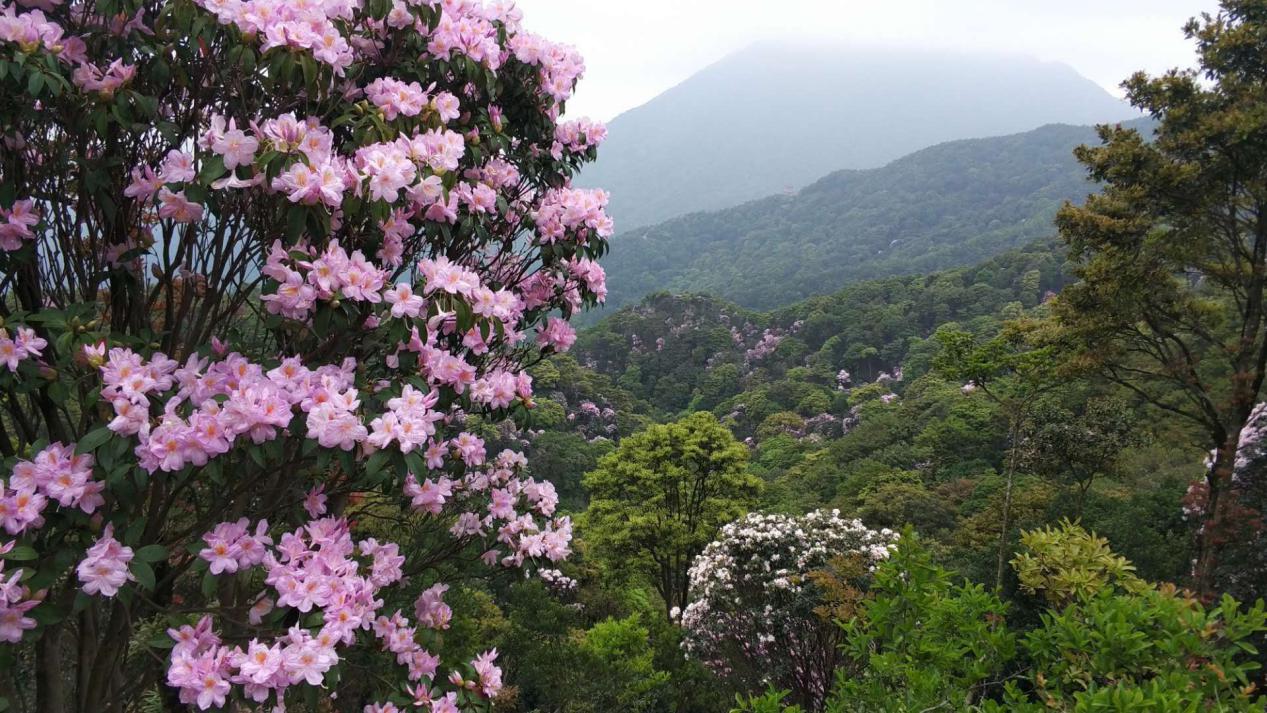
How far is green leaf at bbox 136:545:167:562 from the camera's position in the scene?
1.36 meters

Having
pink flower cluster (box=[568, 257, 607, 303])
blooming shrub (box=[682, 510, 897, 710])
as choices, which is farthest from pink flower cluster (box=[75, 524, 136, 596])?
blooming shrub (box=[682, 510, 897, 710])

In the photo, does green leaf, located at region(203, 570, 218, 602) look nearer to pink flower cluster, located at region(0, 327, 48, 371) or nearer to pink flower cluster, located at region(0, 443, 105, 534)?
pink flower cluster, located at region(0, 443, 105, 534)

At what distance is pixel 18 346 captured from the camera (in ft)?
4.59

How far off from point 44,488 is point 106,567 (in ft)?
0.68

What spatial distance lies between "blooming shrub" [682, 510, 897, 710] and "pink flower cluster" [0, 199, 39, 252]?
6523mm

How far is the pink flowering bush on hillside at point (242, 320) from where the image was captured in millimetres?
1387

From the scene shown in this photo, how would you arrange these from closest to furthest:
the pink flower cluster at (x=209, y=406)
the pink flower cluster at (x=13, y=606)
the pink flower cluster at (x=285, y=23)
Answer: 1. the pink flower cluster at (x=13, y=606)
2. the pink flower cluster at (x=209, y=406)
3. the pink flower cluster at (x=285, y=23)

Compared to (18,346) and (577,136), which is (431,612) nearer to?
(18,346)

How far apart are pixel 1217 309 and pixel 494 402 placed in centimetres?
790

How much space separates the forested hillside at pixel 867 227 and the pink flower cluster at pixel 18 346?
69.6m

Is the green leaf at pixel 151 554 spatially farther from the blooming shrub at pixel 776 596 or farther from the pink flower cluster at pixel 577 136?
the blooming shrub at pixel 776 596

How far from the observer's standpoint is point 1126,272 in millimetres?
6688

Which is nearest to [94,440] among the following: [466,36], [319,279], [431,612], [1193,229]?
[319,279]

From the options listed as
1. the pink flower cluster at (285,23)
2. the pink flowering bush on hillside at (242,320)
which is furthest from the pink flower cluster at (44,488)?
the pink flower cluster at (285,23)
